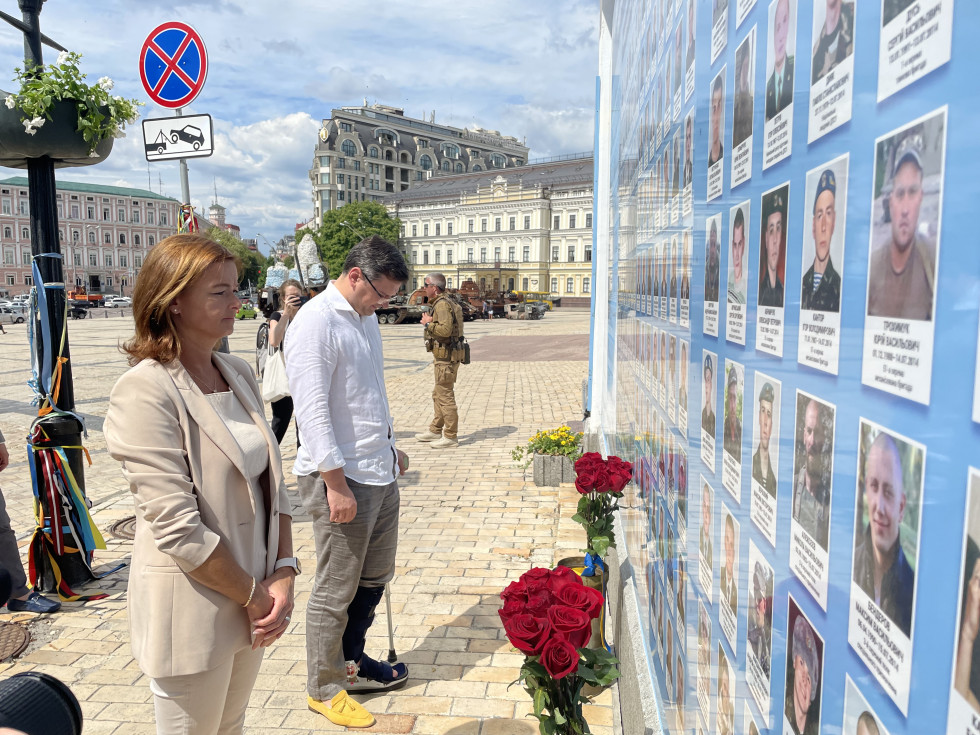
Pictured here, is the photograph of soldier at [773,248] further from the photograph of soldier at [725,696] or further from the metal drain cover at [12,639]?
the metal drain cover at [12,639]

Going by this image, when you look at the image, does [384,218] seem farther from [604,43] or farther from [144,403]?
[144,403]

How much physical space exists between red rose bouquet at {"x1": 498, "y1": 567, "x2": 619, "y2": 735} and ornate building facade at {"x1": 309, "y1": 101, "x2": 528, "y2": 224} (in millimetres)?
102269

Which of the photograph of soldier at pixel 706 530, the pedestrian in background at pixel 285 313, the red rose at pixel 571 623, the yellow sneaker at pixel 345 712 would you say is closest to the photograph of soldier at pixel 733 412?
the photograph of soldier at pixel 706 530

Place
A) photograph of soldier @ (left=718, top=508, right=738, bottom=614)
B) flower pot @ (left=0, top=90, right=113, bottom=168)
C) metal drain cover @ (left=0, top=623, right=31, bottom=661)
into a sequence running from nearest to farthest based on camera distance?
photograph of soldier @ (left=718, top=508, right=738, bottom=614)
metal drain cover @ (left=0, top=623, right=31, bottom=661)
flower pot @ (left=0, top=90, right=113, bottom=168)

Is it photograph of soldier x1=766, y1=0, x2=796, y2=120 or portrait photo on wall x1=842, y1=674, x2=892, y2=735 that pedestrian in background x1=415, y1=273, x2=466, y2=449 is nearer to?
photograph of soldier x1=766, y1=0, x2=796, y2=120

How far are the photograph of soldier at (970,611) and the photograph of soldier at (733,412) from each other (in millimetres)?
646

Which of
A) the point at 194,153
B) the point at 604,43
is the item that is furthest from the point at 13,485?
the point at 604,43

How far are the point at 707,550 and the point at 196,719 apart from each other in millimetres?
1393

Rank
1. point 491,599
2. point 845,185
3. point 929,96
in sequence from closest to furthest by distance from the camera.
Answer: point 929,96 → point 845,185 → point 491,599

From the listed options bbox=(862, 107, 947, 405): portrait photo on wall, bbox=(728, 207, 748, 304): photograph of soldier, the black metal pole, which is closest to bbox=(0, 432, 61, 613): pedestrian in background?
the black metal pole

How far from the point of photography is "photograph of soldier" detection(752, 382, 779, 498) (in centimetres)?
95

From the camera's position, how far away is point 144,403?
1.70m

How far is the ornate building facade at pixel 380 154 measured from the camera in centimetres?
9988

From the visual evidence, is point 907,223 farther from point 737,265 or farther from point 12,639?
point 12,639
